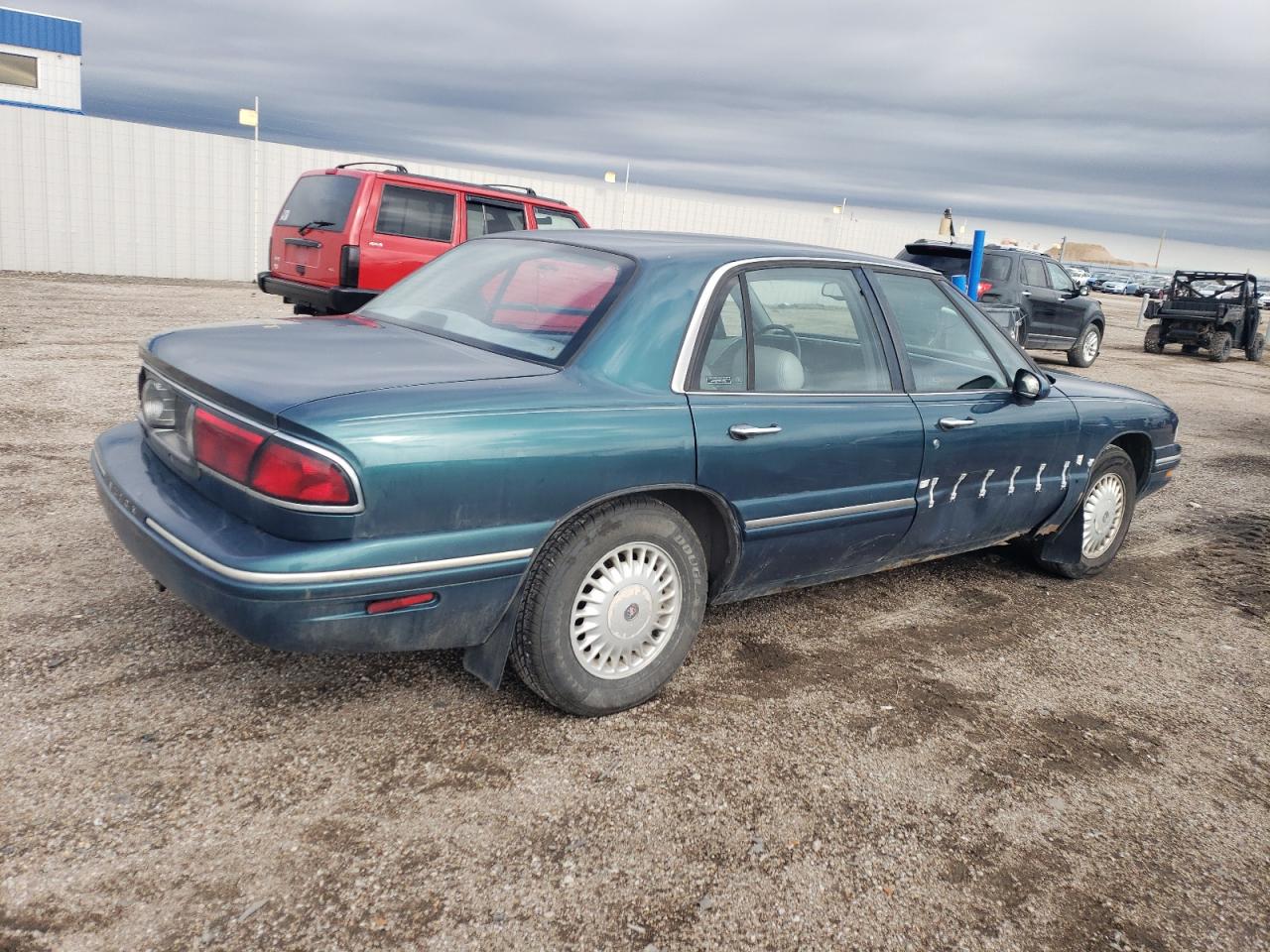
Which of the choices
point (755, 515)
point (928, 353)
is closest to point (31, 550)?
point (755, 515)

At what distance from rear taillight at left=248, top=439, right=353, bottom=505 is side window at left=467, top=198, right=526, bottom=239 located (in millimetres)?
8155

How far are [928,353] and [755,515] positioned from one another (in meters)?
1.30

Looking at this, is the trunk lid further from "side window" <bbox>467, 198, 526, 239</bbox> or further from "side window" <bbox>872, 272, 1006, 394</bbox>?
"side window" <bbox>467, 198, 526, 239</bbox>

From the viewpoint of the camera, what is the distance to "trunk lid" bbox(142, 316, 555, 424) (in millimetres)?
2666

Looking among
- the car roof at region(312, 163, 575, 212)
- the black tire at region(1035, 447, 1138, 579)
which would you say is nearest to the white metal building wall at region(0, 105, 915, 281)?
the car roof at region(312, 163, 575, 212)

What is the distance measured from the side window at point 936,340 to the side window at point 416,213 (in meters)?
6.65

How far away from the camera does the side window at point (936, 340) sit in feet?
13.1

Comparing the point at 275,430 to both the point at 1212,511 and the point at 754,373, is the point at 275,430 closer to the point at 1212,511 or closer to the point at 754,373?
the point at 754,373

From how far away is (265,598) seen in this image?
248 centimetres

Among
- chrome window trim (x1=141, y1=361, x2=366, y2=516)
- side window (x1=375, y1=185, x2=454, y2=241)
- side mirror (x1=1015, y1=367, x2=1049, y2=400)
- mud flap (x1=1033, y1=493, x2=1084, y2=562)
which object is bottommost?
mud flap (x1=1033, y1=493, x2=1084, y2=562)

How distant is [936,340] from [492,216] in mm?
7170

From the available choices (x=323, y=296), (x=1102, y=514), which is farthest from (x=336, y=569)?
(x=323, y=296)

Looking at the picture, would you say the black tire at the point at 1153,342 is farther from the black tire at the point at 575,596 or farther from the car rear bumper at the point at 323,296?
the black tire at the point at 575,596

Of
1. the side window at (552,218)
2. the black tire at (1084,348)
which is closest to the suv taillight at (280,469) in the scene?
the side window at (552,218)
